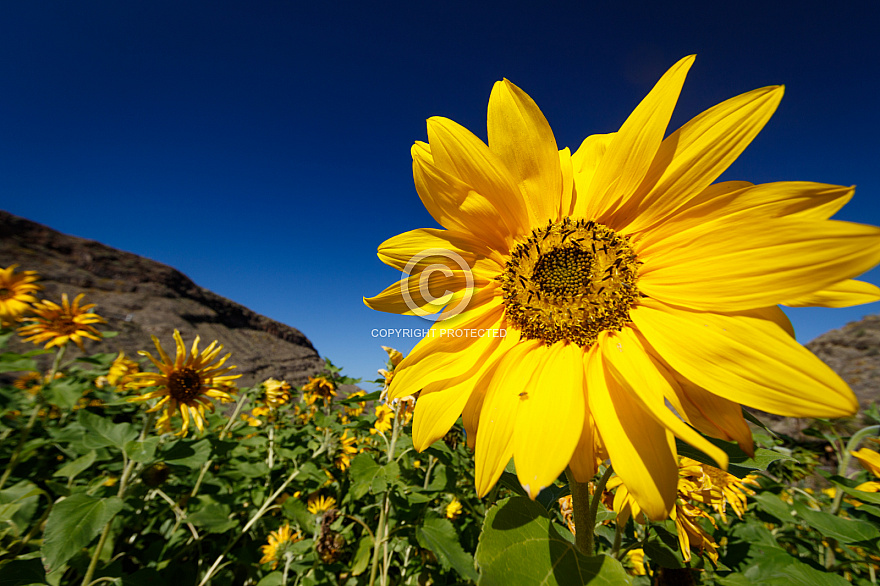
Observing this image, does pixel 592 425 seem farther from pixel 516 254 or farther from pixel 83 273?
pixel 83 273

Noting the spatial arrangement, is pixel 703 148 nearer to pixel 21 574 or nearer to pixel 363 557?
pixel 363 557

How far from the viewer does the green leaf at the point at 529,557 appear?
1.91 ft

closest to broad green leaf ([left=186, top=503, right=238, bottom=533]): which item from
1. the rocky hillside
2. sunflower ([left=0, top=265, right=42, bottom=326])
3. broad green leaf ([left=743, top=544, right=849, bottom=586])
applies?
broad green leaf ([left=743, top=544, right=849, bottom=586])

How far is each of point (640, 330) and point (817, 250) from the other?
298 mm

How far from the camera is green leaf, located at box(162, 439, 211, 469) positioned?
1810mm

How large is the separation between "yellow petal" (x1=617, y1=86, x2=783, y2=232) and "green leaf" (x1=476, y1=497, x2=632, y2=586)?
0.70 meters

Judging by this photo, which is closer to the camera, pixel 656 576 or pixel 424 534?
pixel 656 576

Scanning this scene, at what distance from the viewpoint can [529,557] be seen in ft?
2.07

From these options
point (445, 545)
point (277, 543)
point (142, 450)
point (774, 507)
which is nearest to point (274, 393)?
point (277, 543)

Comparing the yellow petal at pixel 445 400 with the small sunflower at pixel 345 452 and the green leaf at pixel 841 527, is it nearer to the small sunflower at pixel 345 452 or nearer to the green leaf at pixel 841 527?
the green leaf at pixel 841 527

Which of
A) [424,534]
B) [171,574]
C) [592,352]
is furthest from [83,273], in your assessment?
[592,352]

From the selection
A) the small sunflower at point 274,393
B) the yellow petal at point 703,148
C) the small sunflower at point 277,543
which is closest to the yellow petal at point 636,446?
the yellow petal at point 703,148

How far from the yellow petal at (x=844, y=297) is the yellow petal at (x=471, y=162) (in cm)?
56

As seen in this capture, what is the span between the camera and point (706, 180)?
707 mm
